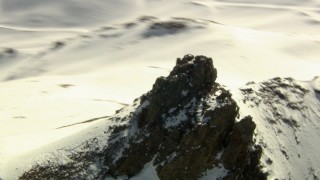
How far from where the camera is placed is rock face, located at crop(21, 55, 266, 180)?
1228 centimetres

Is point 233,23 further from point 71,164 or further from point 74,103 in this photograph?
point 71,164

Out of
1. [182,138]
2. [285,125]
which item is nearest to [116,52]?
[285,125]

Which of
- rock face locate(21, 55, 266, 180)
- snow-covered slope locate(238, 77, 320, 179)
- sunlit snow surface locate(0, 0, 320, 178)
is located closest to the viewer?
rock face locate(21, 55, 266, 180)

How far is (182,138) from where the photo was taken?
40.6 feet

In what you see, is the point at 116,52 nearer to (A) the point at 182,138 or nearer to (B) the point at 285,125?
(B) the point at 285,125

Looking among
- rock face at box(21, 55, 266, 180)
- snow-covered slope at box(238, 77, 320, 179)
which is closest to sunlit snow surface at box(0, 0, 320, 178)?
snow-covered slope at box(238, 77, 320, 179)

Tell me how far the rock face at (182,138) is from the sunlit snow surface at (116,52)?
4.98 feet

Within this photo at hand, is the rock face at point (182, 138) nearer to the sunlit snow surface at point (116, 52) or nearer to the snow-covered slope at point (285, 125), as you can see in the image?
the snow-covered slope at point (285, 125)

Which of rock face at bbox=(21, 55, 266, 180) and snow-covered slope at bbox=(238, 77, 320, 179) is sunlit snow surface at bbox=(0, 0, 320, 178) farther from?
rock face at bbox=(21, 55, 266, 180)

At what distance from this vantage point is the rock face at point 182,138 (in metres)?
12.3

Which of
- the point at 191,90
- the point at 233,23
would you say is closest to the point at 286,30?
the point at 233,23

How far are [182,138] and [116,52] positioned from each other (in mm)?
23372

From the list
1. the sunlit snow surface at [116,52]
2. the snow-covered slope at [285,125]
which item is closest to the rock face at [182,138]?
the snow-covered slope at [285,125]

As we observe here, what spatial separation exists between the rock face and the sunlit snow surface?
1.52 metres
